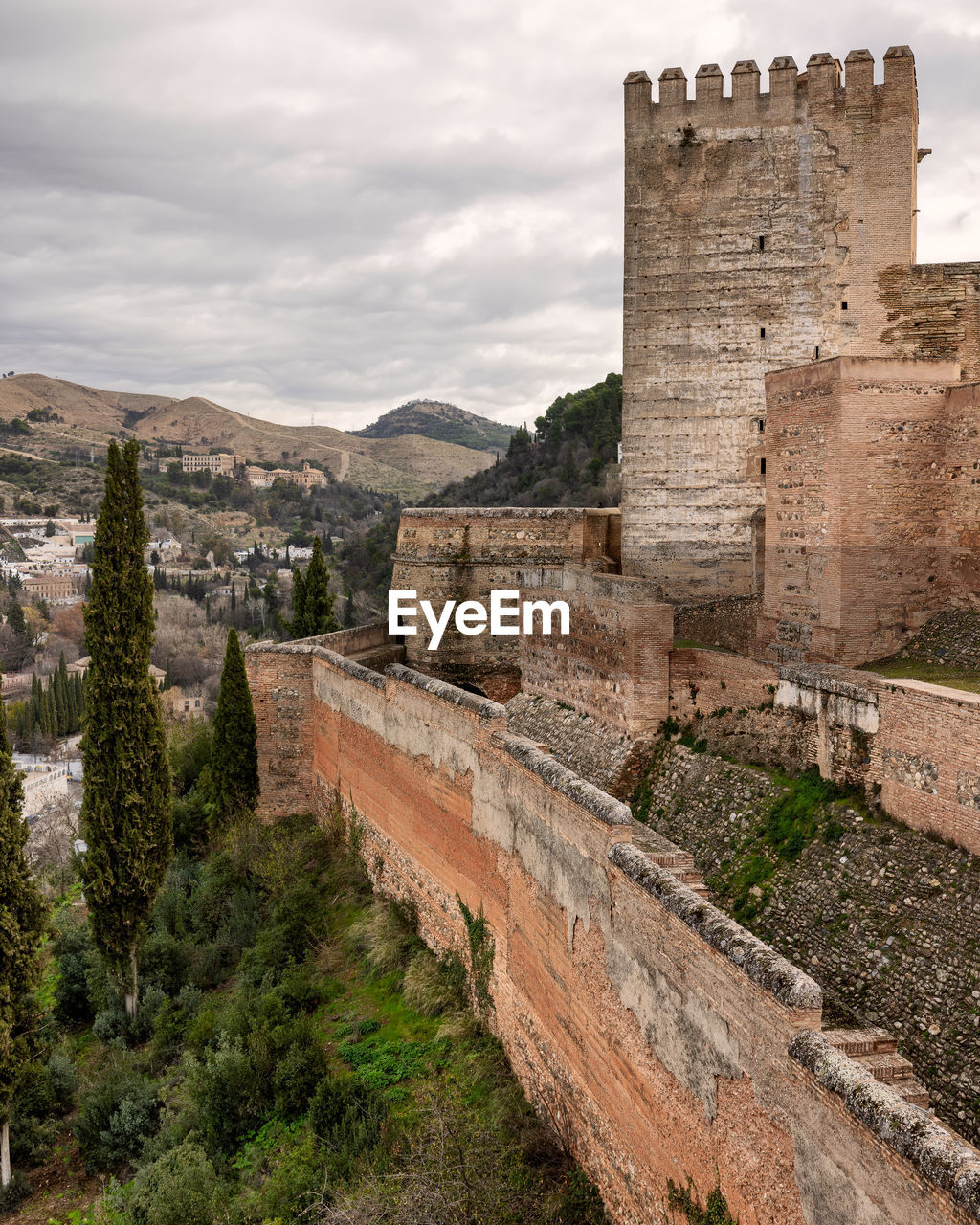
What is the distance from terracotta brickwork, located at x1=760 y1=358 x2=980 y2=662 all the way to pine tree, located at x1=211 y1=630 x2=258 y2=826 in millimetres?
8731

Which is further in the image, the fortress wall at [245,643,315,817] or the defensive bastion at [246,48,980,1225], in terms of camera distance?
the fortress wall at [245,643,315,817]

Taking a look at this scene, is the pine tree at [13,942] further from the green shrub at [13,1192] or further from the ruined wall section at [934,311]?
the ruined wall section at [934,311]

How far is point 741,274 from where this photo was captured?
1450 centimetres

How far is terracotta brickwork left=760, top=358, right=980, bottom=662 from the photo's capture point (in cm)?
965

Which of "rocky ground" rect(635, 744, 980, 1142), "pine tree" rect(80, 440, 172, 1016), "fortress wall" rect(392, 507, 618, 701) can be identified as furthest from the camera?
"fortress wall" rect(392, 507, 618, 701)

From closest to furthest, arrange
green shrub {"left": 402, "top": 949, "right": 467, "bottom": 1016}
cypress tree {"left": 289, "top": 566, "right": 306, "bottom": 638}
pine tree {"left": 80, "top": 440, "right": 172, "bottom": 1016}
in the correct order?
green shrub {"left": 402, "top": 949, "right": 467, "bottom": 1016}, pine tree {"left": 80, "top": 440, "right": 172, "bottom": 1016}, cypress tree {"left": 289, "top": 566, "right": 306, "bottom": 638}

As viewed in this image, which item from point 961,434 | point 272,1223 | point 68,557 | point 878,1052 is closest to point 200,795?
point 272,1223

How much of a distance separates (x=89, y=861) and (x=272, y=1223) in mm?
6398

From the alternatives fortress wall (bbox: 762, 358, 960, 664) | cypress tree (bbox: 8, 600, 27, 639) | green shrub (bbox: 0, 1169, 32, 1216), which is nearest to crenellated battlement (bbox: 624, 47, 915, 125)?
fortress wall (bbox: 762, 358, 960, 664)

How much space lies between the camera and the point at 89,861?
493 inches

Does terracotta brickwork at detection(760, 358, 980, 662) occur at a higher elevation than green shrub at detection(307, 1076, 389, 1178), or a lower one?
higher

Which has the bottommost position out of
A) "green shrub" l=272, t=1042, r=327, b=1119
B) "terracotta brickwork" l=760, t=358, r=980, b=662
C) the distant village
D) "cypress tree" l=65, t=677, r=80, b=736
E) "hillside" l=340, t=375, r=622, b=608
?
"cypress tree" l=65, t=677, r=80, b=736

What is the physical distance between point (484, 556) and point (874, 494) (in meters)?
8.52

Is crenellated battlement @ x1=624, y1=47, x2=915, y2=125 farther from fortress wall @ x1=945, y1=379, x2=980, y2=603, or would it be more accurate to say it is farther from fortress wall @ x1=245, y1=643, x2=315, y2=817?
fortress wall @ x1=245, y1=643, x2=315, y2=817
